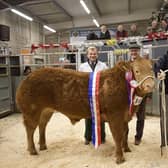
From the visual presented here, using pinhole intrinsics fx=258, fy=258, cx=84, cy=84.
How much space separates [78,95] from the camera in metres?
2.97

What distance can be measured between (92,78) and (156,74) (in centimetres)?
78

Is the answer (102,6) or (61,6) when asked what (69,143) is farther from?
(102,6)

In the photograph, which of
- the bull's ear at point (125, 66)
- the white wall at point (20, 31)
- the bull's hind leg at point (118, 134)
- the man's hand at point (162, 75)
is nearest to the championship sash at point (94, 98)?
the bull's hind leg at point (118, 134)

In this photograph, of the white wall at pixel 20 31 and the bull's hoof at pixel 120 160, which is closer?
the bull's hoof at pixel 120 160

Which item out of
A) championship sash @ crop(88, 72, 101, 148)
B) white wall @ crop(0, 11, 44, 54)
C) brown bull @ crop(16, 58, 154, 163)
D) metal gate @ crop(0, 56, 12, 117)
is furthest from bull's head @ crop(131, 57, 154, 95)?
white wall @ crop(0, 11, 44, 54)

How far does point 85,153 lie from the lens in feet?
10.7

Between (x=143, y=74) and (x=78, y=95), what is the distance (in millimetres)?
779

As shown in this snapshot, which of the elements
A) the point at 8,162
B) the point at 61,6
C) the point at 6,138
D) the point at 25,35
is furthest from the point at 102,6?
the point at 8,162

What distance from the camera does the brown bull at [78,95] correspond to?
283 cm

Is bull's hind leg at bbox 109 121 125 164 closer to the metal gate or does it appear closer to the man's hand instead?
the man's hand

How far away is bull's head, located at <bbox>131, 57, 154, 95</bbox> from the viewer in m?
2.62

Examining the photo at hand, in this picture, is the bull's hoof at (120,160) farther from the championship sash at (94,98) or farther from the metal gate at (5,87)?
the metal gate at (5,87)

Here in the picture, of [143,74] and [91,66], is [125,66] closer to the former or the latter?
[143,74]

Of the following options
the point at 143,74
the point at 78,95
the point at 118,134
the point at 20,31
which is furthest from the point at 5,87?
the point at 20,31
